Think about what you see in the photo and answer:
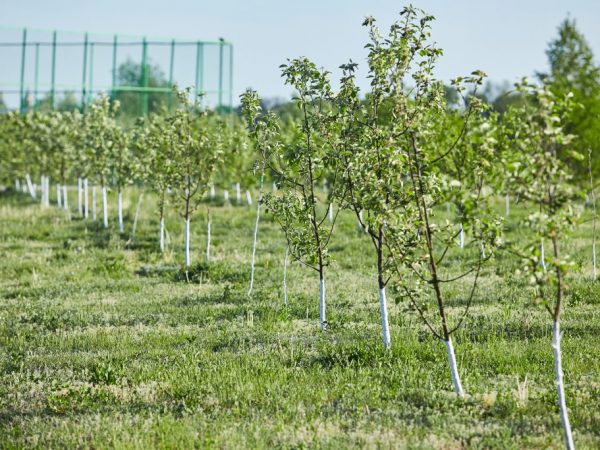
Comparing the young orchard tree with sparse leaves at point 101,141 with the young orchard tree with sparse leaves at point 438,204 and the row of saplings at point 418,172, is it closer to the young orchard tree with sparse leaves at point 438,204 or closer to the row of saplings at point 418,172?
the row of saplings at point 418,172

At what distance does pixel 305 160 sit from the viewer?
11742 mm

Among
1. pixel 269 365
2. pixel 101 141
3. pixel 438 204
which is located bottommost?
pixel 269 365

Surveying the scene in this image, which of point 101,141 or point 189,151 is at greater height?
point 101,141

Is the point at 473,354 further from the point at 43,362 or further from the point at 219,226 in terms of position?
the point at 219,226

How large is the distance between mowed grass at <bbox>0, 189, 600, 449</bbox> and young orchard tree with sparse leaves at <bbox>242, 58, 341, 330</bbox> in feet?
4.20

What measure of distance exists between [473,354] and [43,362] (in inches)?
229

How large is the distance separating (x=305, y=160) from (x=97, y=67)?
3181 centimetres

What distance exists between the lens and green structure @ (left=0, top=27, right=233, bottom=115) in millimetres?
40125

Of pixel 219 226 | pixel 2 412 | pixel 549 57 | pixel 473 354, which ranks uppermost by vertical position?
pixel 549 57

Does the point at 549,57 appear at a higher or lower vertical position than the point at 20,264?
higher

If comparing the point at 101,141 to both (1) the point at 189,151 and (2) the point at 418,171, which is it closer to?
(1) the point at 189,151

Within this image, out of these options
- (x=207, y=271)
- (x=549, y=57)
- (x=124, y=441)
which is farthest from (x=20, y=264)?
(x=549, y=57)

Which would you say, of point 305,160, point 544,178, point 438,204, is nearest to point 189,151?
point 305,160

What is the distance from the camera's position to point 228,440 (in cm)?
694
